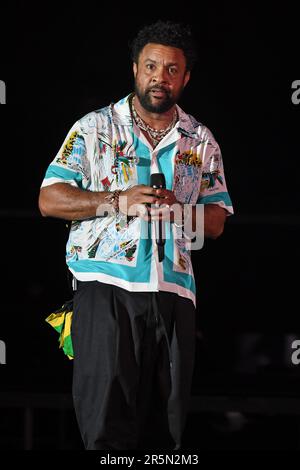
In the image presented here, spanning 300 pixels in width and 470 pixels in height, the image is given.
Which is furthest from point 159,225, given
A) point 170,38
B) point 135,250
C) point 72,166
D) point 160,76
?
point 170,38

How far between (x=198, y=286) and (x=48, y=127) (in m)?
0.86

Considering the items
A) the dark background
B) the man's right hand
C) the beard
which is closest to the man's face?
the beard

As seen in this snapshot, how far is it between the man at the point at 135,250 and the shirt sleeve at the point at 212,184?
26mm

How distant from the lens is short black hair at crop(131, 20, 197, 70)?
9.40 ft

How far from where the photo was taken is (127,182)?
284 centimetres

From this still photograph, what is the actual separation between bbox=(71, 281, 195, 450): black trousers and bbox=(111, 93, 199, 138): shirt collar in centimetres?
48

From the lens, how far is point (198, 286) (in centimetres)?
407

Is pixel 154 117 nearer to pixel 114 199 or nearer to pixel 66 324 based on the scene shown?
Answer: pixel 114 199

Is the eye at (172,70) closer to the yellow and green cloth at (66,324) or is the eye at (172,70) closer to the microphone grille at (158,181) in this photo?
the microphone grille at (158,181)

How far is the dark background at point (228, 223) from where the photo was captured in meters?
3.80

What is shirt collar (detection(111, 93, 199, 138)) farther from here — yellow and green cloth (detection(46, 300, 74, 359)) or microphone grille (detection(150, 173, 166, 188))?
yellow and green cloth (detection(46, 300, 74, 359))

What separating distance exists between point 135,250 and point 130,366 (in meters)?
0.31
